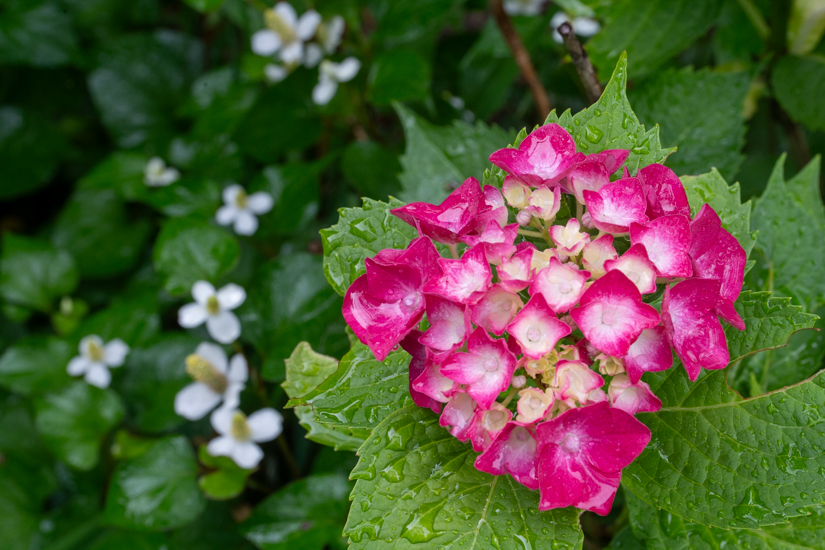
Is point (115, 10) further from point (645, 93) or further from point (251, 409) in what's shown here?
point (645, 93)

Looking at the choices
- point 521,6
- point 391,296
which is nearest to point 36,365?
point 391,296

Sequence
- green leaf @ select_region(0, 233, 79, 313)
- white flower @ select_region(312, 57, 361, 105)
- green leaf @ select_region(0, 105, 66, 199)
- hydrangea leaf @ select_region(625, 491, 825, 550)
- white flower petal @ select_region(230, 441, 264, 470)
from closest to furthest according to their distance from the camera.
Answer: hydrangea leaf @ select_region(625, 491, 825, 550)
white flower petal @ select_region(230, 441, 264, 470)
white flower @ select_region(312, 57, 361, 105)
green leaf @ select_region(0, 233, 79, 313)
green leaf @ select_region(0, 105, 66, 199)

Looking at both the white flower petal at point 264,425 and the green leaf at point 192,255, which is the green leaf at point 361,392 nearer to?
the white flower petal at point 264,425

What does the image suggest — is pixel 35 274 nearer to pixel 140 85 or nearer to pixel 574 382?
pixel 140 85

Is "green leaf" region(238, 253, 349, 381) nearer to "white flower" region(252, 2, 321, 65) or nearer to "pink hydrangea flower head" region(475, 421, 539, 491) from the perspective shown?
"white flower" region(252, 2, 321, 65)

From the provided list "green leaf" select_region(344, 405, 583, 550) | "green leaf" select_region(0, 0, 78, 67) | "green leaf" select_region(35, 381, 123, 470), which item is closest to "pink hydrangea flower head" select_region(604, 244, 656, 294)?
"green leaf" select_region(344, 405, 583, 550)

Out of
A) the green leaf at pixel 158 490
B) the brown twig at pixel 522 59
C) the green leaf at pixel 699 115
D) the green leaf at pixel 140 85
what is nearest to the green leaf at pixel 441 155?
the brown twig at pixel 522 59
